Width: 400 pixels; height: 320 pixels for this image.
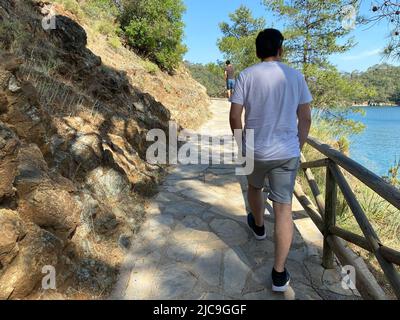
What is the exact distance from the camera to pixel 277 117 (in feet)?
8.78

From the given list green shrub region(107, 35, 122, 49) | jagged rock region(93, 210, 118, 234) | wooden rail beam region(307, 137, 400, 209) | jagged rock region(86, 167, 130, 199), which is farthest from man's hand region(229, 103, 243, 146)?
green shrub region(107, 35, 122, 49)

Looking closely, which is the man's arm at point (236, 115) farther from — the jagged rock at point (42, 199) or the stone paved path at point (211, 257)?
the jagged rock at point (42, 199)

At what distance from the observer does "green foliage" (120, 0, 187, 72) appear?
13453 millimetres

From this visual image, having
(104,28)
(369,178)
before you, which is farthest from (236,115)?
(104,28)

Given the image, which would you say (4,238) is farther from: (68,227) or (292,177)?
(292,177)

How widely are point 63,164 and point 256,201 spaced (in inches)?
82.1

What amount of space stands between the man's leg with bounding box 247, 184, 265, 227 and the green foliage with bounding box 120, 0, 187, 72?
11.5 m

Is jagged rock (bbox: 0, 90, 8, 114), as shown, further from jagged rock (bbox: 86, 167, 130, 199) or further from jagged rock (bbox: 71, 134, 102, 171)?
jagged rock (bbox: 86, 167, 130, 199)

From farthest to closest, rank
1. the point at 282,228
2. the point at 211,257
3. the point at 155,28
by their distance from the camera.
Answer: the point at 155,28
the point at 211,257
the point at 282,228

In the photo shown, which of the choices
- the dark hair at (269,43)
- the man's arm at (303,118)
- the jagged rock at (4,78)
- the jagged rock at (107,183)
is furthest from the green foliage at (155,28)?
the man's arm at (303,118)

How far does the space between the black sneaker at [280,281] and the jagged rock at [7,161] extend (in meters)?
2.16

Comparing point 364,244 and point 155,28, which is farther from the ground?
point 155,28

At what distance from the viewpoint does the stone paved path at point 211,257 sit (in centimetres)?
297

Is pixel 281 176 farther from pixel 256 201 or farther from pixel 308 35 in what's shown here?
pixel 308 35
